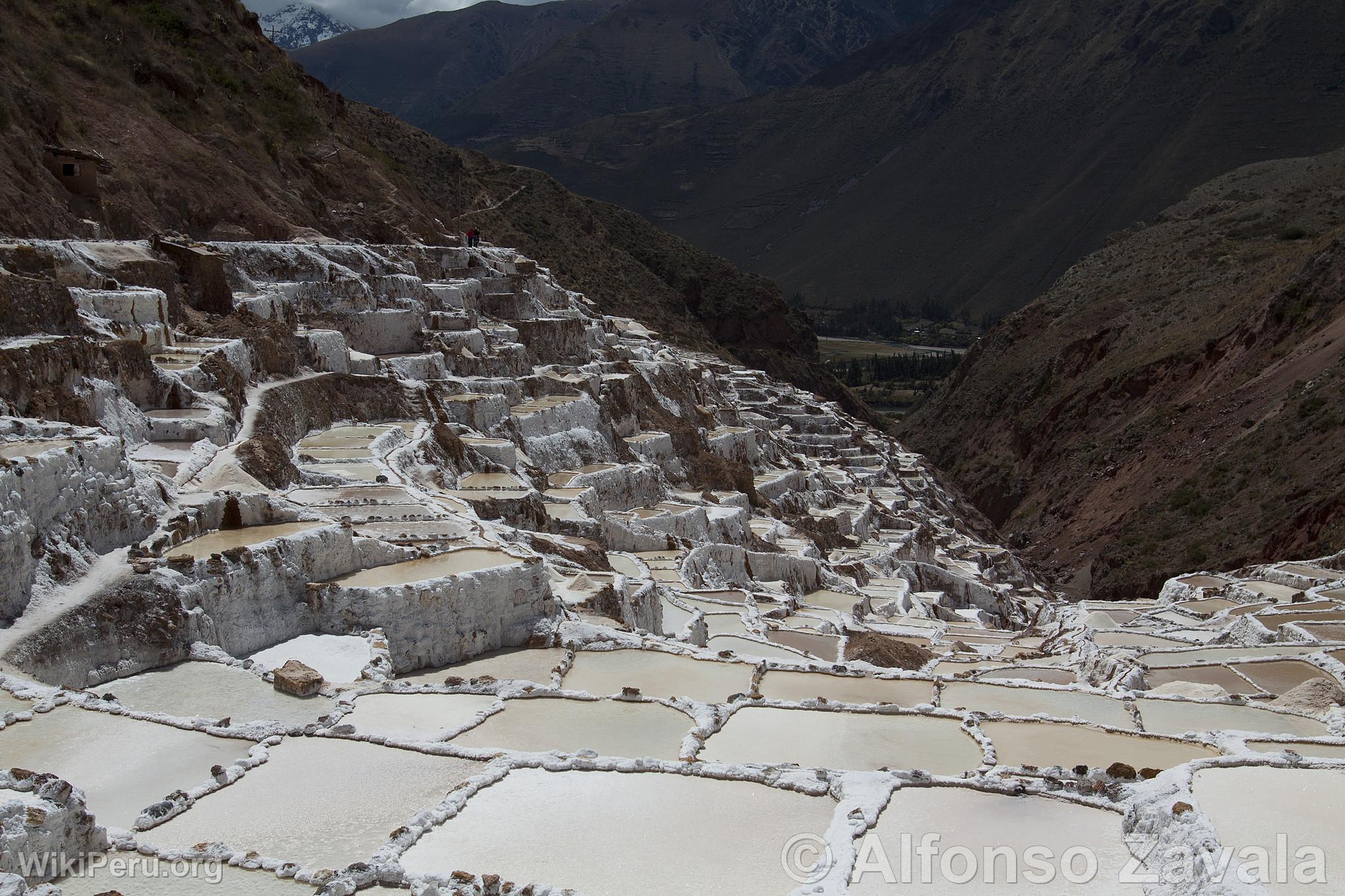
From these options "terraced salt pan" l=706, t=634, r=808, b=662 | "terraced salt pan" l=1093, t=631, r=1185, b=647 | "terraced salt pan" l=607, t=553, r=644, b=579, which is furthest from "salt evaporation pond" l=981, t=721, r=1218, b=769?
"terraced salt pan" l=607, t=553, r=644, b=579

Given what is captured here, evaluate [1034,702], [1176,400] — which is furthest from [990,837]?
[1176,400]

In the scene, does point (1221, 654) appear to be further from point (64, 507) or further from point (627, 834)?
point (64, 507)

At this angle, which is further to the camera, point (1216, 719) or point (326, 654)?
point (326, 654)

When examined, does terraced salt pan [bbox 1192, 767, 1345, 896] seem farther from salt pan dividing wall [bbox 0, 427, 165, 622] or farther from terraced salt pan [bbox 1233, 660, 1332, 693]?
salt pan dividing wall [bbox 0, 427, 165, 622]

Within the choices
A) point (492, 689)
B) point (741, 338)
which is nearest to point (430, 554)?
point (492, 689)

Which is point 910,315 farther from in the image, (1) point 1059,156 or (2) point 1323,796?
(2) point 1323,796
